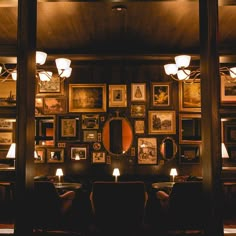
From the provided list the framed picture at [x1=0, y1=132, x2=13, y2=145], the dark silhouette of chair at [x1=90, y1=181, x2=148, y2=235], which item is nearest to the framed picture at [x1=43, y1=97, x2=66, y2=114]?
the framed picture at [x1=0, y1=132, x2=13, y2=145]

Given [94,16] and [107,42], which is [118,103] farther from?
[94,16]

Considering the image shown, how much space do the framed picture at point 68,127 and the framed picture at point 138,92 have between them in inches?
47.3

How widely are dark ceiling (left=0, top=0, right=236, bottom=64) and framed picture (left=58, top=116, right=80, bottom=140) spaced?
1.23m

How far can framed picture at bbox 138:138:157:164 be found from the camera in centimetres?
657

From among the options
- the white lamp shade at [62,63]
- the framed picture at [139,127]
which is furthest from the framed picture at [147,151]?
the white lamp shade at [62,63]

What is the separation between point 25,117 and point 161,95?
199 inches

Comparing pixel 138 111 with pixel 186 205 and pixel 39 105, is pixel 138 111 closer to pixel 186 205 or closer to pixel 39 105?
pixel 39 105

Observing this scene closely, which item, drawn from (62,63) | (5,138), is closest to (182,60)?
(62,63)

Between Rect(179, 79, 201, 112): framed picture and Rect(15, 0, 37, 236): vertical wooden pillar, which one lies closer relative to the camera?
Rect(15, 0, 37, 236): vertical wooden pillar

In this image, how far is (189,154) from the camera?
21.7 feet

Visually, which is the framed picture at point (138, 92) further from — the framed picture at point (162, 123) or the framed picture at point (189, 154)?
the framed picture at point (189, 154)

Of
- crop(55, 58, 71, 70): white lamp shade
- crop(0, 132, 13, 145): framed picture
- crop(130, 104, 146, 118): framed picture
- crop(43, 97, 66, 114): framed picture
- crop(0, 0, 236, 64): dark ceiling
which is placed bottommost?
crop(0, 132, 13, 145): framed picture

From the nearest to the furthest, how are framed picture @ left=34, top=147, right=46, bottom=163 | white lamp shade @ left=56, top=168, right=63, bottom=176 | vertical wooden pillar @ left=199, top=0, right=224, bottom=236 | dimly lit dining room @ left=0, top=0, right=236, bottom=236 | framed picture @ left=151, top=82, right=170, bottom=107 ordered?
1. vertical wooden pillar @ left=199, top=0, right=224, bottom=236
2. dimly lit dining room @ left=0, top=0, right=236, bottom=236
3. white lamp shade @ left=56, top=168, right=63, bottom=176
4. framed picture @ left=34, top=147, right=46, bottom=163
5. framed picture @ left=151, top=82, right=170, bottom=107

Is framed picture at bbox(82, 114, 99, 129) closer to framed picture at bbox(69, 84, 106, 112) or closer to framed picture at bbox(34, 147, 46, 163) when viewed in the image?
framed picture at bbox(69, 84, 106, 112)
